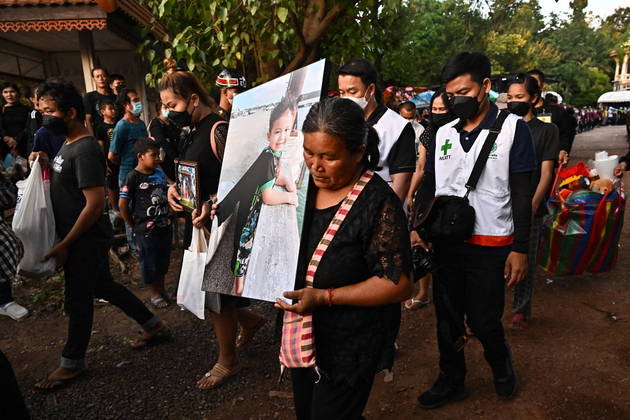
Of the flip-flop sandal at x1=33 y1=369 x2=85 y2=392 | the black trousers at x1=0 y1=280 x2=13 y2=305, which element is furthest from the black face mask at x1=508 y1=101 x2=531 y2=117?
the black trousers at x1=0 y1=280 x2=13 y2=305

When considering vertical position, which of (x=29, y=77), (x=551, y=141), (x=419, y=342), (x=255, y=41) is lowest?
(x=419, y=342)

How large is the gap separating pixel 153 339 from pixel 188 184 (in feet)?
5.29

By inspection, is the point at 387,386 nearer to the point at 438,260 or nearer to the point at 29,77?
the point at 438,260

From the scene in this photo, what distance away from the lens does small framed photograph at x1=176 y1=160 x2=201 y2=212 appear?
2.46 metres

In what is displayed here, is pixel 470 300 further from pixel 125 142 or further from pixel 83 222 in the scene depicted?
pixel 125 142

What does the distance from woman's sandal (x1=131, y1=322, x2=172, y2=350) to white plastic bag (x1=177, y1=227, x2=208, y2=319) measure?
3.74 ft

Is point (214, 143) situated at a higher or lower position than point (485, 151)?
higher

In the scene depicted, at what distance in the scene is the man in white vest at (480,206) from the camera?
7.15 feet

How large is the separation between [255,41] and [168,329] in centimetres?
348

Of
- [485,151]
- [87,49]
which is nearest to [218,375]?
[485,151]

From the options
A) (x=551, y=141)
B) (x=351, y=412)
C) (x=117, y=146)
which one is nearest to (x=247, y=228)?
(x=351, y=412)

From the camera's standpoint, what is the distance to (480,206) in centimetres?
228

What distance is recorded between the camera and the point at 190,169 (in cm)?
248

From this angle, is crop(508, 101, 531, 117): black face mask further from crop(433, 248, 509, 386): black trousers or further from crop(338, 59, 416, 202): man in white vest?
crop(433, 248, 509, 386): black trousers
